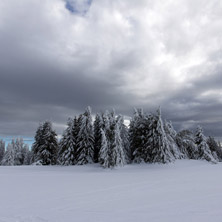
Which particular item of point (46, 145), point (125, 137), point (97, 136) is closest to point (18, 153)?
point (46, 145)

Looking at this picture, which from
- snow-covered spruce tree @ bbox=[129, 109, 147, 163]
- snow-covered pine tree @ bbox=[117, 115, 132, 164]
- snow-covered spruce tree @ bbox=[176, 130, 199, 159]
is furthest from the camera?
snow-covered spruce tree @ bbox=[176, 130, 199, 159]

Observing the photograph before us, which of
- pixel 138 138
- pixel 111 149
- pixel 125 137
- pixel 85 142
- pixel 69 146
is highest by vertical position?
pixel 125 137

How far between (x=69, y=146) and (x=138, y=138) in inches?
537

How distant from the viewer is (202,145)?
3406 cm

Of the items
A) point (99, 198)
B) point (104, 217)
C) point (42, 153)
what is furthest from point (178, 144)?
point (104, 217)

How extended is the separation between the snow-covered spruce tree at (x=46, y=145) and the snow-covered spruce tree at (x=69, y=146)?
2.15 metres

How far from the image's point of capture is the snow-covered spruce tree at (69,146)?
101ft

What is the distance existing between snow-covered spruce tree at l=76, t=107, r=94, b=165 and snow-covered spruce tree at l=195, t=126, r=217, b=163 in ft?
76.0

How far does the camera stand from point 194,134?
1431 inches

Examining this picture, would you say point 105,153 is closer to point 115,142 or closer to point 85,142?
point 115,142

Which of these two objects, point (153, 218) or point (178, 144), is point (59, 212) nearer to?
point (153, 218)

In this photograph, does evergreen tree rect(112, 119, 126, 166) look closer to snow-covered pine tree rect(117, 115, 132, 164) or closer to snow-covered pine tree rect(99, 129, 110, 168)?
snow-covered pine tree rect(99, 129, 110, 168)

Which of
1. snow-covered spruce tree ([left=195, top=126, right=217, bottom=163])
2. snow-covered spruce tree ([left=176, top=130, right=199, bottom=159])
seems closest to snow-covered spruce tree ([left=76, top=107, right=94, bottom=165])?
snow-covered spruce tree ([left=176, top=130, right=199, bottom=159])

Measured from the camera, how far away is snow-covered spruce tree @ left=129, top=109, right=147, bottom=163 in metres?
29.2
